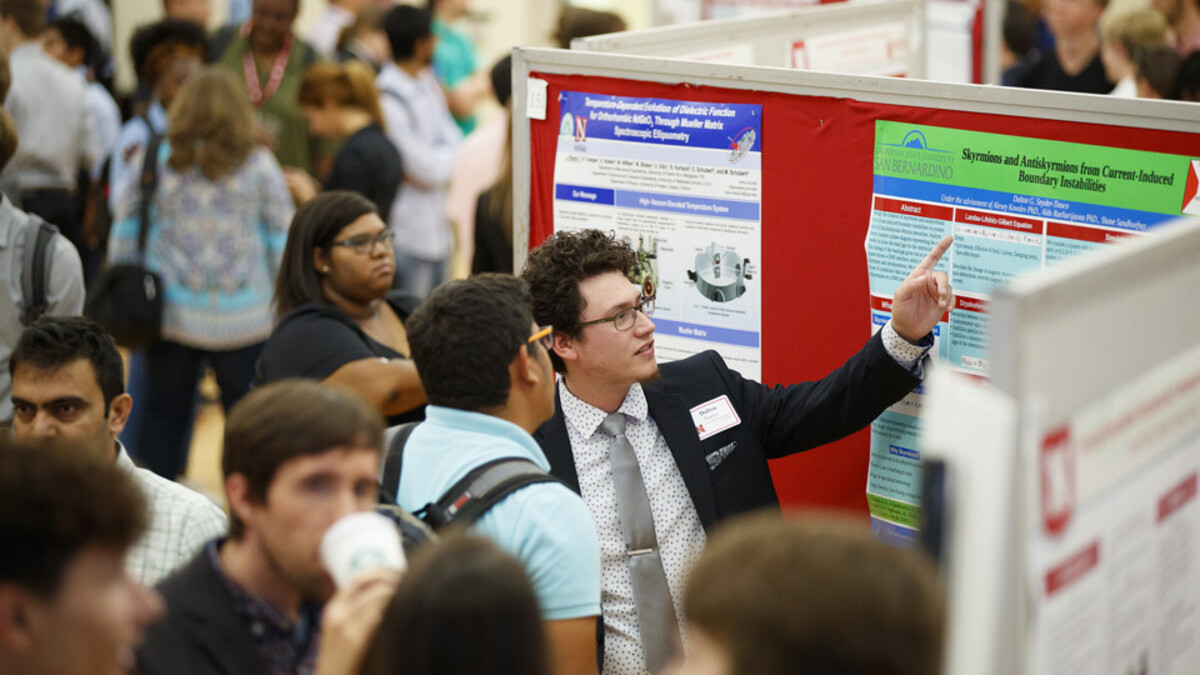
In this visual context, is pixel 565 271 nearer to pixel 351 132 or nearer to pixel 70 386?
pixel 70 386

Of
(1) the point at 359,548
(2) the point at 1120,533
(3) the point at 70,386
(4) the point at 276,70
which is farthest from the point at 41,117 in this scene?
(2) the point at 1120,533

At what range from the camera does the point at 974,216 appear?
2.79 meters

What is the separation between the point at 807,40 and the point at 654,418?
1746 millimetres

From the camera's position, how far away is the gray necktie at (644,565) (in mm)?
2797

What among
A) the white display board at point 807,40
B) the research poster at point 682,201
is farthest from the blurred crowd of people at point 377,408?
Result: the white display board at point 807,40

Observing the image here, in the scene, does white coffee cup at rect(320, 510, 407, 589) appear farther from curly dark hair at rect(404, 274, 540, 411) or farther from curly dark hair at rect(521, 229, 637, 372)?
curly dark hair at rect(521, 229, 637, 372)

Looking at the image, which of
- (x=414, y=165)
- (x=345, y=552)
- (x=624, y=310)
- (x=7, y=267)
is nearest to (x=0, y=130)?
(x=7, y=267)

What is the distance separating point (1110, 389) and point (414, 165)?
5.31m

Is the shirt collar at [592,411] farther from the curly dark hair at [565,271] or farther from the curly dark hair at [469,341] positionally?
the curly dark hair at [469,341]

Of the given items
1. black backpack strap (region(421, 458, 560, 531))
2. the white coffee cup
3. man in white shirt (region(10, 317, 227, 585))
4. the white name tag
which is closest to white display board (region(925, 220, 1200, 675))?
the white coffee cup

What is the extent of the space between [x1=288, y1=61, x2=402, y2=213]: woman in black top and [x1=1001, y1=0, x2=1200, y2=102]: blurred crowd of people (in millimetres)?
3041

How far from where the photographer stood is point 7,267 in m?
3.67

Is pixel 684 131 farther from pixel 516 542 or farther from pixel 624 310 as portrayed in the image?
pixel 516 542

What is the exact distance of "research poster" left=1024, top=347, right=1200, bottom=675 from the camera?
1.43 metres
